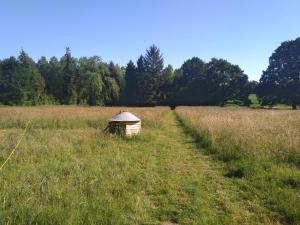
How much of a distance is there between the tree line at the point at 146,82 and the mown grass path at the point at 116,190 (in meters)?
44.4

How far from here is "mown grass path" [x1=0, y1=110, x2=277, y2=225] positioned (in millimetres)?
4500

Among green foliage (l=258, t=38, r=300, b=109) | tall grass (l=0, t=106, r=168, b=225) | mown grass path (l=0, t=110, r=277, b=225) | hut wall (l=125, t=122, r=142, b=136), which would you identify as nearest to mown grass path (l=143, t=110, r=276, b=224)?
mown grass path (l=0, t=110, r=277, b=225)

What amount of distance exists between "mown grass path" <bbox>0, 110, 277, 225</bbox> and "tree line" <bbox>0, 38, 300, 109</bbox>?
44.4m

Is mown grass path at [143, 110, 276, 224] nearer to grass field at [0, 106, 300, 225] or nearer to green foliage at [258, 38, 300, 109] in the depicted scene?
grass field at [0, 106, 300, 225]

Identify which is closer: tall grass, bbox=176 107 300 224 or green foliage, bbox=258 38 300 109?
tall grass, bbox=176 107 300 224

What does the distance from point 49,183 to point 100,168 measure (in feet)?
5.45

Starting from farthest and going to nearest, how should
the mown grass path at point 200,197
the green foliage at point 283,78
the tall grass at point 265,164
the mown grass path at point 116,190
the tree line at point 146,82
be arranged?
the tree line at point 146,82
the green foliage at point 283,78
the tall grass at point 265,164
the mown grass path at point 200,197
the mown grass path at point 116,190

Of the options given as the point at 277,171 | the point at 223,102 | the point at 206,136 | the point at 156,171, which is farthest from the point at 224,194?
the point at 223,102

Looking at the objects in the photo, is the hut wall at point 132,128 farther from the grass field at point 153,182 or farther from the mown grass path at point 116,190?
the mown grass path at point 116,190

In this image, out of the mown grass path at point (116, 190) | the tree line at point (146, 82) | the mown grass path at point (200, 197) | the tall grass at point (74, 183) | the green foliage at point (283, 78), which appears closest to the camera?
the tall grass at point (74, 183)

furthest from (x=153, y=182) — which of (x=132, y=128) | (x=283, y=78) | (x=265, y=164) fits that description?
(x=283, y=78)

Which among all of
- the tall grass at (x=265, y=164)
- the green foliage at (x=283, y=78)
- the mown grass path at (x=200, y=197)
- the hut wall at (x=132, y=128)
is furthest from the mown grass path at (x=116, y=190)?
the green foliage at (x=283, y=78)

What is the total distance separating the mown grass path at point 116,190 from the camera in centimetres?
450

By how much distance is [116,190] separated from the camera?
572 cm
